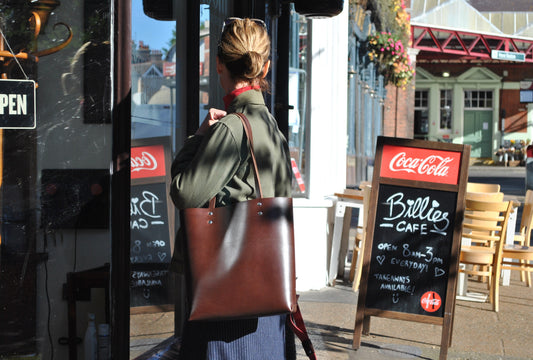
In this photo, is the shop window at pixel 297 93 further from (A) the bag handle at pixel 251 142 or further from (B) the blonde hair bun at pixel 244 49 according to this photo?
(A) the bag handle at pixel 251 142

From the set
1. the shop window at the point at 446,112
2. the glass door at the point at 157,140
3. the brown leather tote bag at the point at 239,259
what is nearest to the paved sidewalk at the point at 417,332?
the glass door at the point at 157,140

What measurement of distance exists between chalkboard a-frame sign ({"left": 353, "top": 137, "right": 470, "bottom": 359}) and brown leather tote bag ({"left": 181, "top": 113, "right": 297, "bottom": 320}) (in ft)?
9.24

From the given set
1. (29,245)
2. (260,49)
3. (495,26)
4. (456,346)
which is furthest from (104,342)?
(495,26)

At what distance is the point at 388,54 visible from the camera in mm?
13641

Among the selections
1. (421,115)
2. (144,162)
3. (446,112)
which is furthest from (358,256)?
(446,112)

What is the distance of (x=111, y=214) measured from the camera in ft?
9.25

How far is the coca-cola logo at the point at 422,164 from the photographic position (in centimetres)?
485

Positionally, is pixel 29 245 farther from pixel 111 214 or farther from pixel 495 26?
pixel 495 26

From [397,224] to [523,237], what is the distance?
3.50 m

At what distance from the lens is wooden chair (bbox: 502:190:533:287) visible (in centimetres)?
654

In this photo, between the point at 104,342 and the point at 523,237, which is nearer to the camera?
the point at 104,342

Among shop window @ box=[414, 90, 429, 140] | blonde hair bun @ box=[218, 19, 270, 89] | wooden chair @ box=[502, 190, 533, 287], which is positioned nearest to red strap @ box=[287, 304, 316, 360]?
blonde hair bun @ box=[218, 19, 270, 89]

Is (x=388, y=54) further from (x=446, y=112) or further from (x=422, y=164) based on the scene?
(x=446, y=112)

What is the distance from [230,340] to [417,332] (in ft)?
11.7
